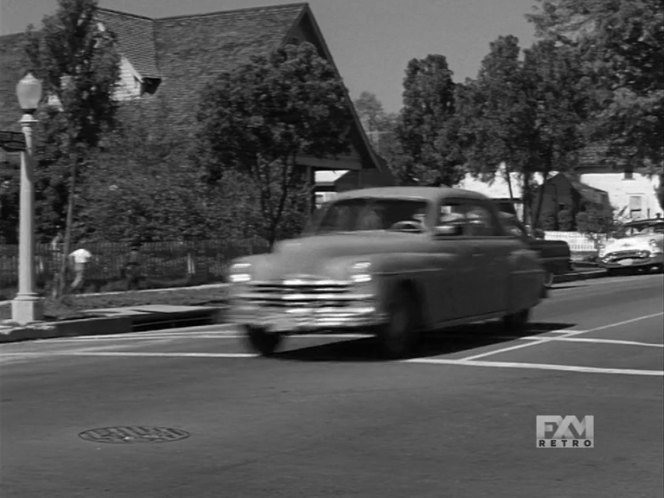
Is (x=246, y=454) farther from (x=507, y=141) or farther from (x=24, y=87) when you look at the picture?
(x=507, y=141)

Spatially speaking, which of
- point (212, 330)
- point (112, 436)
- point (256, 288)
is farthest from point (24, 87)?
point (112, 436)

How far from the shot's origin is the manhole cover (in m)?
7.94

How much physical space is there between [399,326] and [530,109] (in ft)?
84.7

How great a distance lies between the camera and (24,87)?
16.3 meters

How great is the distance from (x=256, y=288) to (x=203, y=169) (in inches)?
576

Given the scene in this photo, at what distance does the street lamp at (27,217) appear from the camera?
1634cm

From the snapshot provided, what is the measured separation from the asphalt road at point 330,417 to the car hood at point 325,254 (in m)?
0.94

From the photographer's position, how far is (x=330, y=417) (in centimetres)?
891

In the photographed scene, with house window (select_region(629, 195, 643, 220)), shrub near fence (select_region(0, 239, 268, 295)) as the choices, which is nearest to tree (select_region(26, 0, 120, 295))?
shrub near fence (select_region(0, 239, 268, 295))

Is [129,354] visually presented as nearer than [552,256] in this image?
Yes

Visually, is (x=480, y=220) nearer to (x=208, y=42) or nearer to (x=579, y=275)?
(x=579, y=275)

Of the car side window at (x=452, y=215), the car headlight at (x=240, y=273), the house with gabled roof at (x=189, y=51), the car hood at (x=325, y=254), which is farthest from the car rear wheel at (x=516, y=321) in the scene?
the house with gabled roof at (x=189, y=51)

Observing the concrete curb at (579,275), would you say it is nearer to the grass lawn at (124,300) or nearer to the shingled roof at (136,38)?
the grass lawn at (124,300)

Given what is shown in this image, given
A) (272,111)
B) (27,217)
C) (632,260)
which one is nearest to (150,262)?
(272,111)
